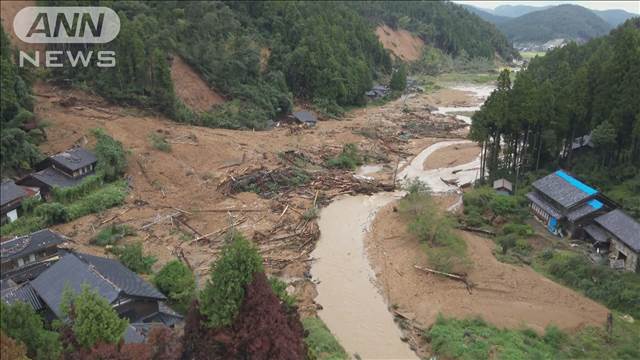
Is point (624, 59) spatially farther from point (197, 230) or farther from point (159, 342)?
point (159, 342)

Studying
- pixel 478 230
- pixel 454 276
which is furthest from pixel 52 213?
pixel 478 230

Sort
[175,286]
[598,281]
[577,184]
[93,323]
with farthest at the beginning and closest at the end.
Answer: [577,184] → [598,281] → [175,286] → [93,323]

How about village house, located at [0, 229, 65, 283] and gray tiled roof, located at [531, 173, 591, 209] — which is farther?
gray tiled roof, located at [531, 173, 591, 209]

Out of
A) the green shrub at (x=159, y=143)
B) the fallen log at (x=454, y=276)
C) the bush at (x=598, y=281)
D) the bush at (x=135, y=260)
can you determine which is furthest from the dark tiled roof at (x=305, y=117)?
the bush at (x=598, y=281)

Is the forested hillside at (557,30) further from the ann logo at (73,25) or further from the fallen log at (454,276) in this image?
the fallen log at (454,276)

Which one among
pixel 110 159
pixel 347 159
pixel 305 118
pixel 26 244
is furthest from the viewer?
pixel 305 118

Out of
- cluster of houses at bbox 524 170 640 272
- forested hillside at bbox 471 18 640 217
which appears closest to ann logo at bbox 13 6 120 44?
forested hillside at bbox 471 18 640 217

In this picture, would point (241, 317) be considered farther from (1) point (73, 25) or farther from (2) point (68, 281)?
(1) point (73, 25)

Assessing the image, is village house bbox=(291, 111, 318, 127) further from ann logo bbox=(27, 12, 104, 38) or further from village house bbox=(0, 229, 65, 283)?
village house bbox=(0, 229, 65, 283)
